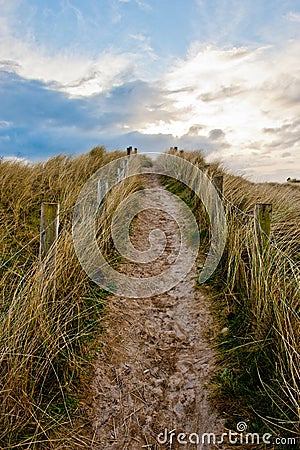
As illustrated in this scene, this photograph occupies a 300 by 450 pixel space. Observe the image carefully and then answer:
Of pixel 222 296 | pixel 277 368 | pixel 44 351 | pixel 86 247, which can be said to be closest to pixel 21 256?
pixel 86 247

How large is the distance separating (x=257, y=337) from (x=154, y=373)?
101cm

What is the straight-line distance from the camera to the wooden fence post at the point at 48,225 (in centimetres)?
372

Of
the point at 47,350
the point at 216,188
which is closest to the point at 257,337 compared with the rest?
the point at 47,350

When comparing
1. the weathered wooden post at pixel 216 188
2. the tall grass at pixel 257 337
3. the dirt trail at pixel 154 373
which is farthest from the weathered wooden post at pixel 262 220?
the weathered wooden post at pixel 216 188

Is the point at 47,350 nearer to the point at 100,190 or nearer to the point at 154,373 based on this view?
the point at 154,373

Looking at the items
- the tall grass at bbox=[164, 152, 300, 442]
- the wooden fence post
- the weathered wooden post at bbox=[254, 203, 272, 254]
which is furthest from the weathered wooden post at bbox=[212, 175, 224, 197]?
the wooden fence post

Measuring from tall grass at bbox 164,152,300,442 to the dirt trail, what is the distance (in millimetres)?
204

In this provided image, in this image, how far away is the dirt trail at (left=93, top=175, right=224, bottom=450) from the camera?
2.96 m

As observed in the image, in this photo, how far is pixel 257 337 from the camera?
3.33 meters

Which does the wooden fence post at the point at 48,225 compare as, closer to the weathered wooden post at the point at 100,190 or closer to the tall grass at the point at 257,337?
the tall grass at the point at 257,337

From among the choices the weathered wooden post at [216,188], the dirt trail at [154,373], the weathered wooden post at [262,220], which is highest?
the weathered wooden post at [216,188]

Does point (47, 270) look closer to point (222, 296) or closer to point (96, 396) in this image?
point (96, 396)

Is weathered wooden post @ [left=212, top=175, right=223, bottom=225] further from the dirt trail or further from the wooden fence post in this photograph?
the wooden fence post

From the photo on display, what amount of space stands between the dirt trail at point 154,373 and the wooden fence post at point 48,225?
Result: 3.44 ft
